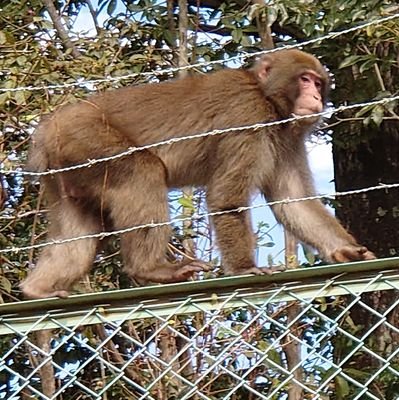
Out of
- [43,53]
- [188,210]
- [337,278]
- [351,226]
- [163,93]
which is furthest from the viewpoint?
[351,226]

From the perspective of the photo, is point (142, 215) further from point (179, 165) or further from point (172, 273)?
point (179, 165)

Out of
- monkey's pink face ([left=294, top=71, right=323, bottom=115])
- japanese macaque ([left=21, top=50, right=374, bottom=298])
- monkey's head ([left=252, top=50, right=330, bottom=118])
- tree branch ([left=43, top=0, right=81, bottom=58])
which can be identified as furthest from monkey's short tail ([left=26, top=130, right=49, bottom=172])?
tree branch ([left=43, top=0, right=81, bottom=58])

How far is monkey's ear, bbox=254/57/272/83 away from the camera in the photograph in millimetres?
4930

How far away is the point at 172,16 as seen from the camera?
6148 mm

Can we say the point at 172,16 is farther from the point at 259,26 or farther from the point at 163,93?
the point at 163,93

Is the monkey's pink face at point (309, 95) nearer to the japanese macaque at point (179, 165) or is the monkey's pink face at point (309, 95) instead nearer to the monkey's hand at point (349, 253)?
the japanese macaque at point (179, 165)

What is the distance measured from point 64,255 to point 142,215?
0.40 meters


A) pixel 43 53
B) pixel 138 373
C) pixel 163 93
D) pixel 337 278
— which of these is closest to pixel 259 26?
pixel 163 93

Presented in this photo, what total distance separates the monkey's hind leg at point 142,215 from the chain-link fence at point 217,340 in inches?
9.9

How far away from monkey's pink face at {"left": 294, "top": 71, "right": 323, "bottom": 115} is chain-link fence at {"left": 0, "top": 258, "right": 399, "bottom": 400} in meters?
0.88

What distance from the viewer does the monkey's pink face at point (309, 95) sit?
483cm

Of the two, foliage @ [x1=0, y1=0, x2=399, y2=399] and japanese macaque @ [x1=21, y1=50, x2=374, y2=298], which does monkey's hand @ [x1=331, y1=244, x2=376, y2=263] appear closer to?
japanese macaque @ [x1=21, y1=50, x2=374, y2=298]

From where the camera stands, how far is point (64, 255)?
458cm

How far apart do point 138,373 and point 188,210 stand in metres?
0.85
